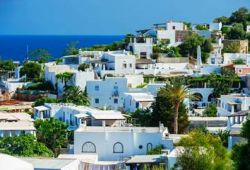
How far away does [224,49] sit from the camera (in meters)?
63.1

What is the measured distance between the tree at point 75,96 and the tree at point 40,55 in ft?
66.7

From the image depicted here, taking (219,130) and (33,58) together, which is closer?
(219,130)

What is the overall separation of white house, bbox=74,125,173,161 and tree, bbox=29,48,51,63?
1505 inches

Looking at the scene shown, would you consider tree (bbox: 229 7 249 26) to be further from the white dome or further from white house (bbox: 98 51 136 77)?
the white dome

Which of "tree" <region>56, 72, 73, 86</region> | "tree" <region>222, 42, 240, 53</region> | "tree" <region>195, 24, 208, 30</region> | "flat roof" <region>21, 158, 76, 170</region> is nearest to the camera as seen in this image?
"flat roof" <region>21, 158, 76, 170</region>

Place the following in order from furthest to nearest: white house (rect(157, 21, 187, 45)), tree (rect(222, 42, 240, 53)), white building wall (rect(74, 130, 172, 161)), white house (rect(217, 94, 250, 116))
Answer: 1. white house (rect(157, 21, 187, 45))
2. tree (rect(222, 42, 240, 53))
3. white house (rect(217, 94, 250, 116))
4. white building wall (rect(74, 130, 172, 161))

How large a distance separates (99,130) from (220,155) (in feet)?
32.7

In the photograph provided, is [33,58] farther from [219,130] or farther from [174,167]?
[174,167]

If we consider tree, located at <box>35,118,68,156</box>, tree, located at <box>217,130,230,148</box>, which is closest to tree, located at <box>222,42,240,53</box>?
tree, located at <box>35,118,68,156</box>

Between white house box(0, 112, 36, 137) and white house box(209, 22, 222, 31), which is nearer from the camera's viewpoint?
white house box(0, 112, 36, 137)

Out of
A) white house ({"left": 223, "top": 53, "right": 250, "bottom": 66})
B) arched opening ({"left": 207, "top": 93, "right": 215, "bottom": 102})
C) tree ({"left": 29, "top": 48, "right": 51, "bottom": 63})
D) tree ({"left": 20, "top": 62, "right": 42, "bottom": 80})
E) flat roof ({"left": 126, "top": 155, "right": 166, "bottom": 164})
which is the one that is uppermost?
tree ({"left": 29, "top": 48, "right": 51, "bottom": 63})

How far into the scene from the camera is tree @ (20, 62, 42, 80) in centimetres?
5962

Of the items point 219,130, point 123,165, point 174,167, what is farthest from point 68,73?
point 174,167

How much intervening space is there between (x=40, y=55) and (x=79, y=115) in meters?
37.5
